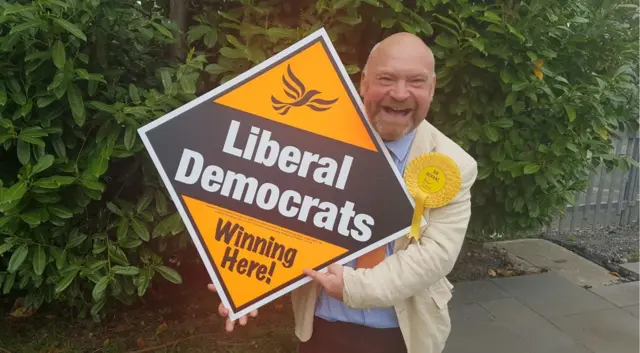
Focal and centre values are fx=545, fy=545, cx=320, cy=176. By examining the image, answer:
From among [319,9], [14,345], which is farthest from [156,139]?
[14,345]

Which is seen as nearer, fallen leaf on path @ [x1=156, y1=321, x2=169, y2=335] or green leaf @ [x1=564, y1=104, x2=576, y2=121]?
green leaf @ [x1=564, y1=104, x2=576, y2=121]

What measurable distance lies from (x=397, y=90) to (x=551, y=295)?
10.5 ft

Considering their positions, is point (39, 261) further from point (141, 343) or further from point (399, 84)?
point (399, 84)

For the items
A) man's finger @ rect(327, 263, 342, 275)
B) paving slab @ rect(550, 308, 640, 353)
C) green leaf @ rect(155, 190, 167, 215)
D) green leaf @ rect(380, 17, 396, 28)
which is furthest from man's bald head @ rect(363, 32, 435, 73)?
paving slab @ rect(550, 308, 640, 353)

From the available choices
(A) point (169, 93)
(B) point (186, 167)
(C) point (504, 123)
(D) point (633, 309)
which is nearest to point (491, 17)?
(C) point (504, 123)

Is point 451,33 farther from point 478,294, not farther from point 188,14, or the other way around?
point 478,294

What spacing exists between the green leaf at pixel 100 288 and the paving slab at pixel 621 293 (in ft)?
11.7

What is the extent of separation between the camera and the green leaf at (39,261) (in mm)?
2235

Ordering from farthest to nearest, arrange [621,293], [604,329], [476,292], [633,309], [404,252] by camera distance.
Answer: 1. [621,293]
2. [476,292]
3. [633,309]
4. [604,329]
5. [404,252]

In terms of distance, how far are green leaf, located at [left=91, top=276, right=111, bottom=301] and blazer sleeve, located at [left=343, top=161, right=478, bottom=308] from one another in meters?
1.22

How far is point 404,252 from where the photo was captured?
1.59 metres

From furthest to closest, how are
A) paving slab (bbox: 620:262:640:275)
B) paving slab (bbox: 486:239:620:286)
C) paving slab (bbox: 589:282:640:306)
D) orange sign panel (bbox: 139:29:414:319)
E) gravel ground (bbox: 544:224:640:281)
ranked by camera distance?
gravel ground (bbox: 544:224:640:281) → paving slab (bbox: 620:262:640:275) → paving slab (bbox: 486:239:620:286) → paving slab (bbox: 589:282:640:306) → orange sign panel (bbox: 139:29:414:319)

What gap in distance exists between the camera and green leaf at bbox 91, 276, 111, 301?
2.26 metres

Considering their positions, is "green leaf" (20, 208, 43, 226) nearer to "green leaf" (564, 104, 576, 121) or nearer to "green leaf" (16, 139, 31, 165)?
"green leaf" (16, 139, 31, 165)
